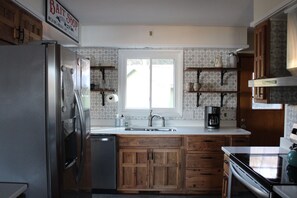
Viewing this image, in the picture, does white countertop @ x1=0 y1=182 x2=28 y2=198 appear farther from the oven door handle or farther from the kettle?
the kettle

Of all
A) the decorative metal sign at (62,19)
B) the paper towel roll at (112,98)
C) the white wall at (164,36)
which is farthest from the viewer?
the paper towel roll at (112,98)

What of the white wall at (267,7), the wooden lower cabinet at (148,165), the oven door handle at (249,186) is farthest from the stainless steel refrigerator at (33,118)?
the wooden lower cabinet at (148,165)

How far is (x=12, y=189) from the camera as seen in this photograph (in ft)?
4.89

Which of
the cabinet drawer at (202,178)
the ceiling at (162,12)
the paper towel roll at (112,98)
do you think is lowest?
the cabinet drawer at (202,178)

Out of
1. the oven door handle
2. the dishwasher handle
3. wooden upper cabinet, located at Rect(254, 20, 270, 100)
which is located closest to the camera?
the oven door handle

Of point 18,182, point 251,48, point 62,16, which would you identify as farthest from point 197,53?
point 18,182

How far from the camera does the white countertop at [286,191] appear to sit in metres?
1.38

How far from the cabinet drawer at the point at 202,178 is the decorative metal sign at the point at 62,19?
95.6 inches

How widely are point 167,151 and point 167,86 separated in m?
1.12

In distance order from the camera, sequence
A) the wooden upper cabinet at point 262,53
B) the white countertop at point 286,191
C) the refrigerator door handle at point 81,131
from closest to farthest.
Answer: the white countertop at point 286,191 < the refrigerator door handle at point 81,131 < the wooden upper cabinet at point 262,53

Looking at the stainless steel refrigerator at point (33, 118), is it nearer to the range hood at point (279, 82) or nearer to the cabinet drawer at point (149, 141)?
the range hood at point (279, 82)

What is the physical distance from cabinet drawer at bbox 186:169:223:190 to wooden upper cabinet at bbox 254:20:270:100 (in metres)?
1.37

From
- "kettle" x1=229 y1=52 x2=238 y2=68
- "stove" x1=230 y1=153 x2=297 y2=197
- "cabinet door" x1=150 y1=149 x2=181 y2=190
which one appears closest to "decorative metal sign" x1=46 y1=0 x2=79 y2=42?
"cabinet door" x1=150 y1=149 x2=181 y2=190

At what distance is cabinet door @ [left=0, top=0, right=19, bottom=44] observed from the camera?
175 centimetres
